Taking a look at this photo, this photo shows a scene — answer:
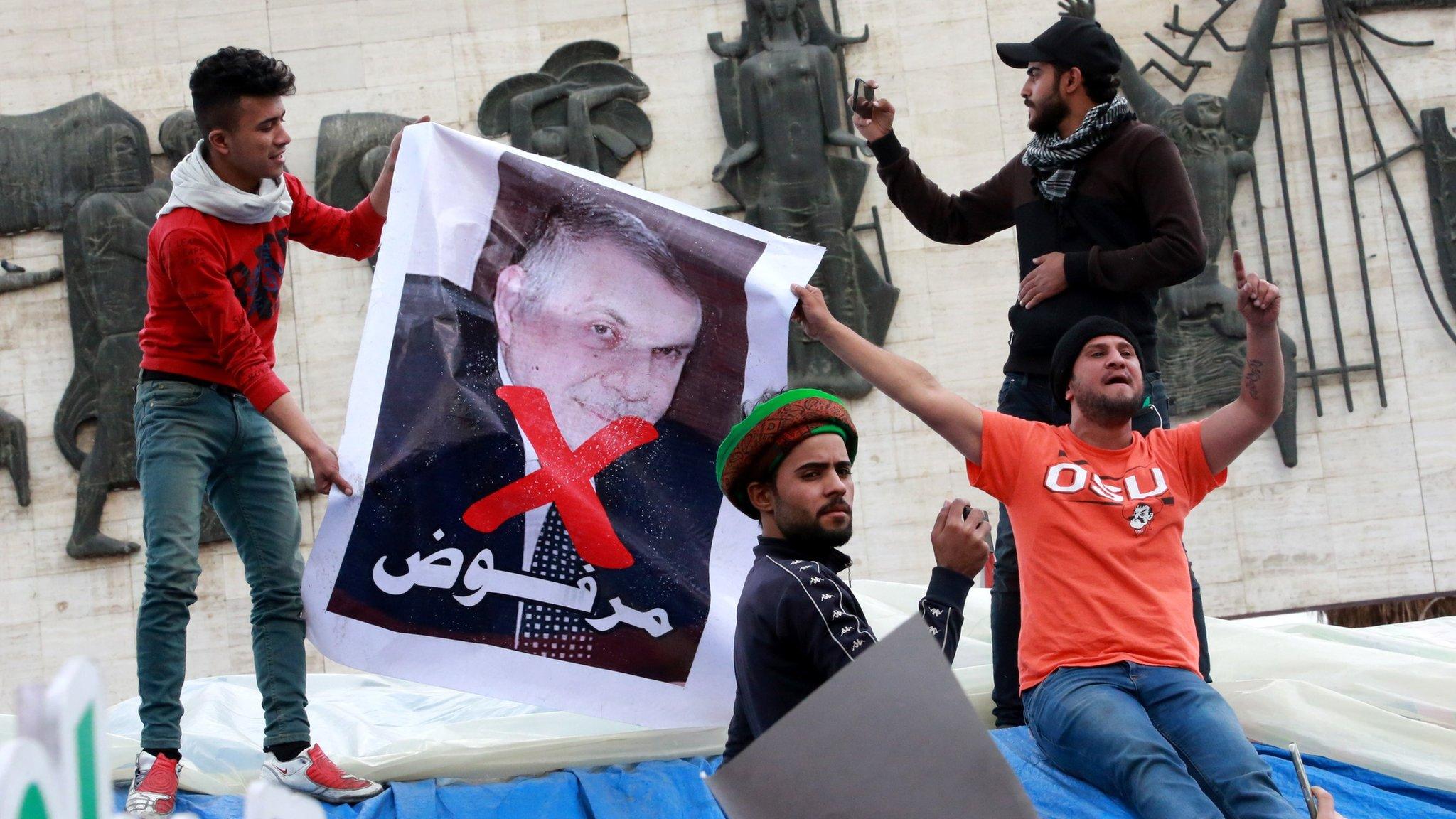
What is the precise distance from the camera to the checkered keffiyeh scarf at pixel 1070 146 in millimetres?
3557

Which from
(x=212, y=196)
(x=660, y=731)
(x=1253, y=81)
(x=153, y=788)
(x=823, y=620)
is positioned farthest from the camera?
(x=1253, y=81)

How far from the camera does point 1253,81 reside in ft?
26.7

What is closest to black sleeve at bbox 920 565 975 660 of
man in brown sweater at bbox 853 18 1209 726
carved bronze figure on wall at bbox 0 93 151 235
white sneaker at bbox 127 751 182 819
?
man in brown sweater at bbox 853 18 1209 726

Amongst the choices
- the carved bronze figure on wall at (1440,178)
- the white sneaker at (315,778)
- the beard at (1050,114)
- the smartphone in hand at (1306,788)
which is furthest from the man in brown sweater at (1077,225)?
the carved bronze figure on wall at (1440,178)

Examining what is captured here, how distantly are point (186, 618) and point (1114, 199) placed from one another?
2466 mm

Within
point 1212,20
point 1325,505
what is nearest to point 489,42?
point 1212,20

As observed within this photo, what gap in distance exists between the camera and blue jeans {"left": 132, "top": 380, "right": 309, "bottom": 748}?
129 inches

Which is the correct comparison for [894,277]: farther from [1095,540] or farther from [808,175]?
[1095,540]

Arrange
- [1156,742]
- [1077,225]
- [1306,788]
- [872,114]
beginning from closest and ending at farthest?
1. [1306,788]
2. [1156,742]
3. [1077,225]
4. [872,114]

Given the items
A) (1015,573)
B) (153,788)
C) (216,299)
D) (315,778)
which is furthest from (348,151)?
(1015,573)

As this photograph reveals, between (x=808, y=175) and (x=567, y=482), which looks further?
(x=808, y=175)

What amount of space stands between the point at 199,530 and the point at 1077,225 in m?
2.29

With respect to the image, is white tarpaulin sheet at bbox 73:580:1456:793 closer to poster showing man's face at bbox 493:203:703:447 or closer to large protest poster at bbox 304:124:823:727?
large protest poster at bbox 304:124:823:727

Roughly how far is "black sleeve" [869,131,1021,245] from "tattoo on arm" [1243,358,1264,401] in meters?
0.79
